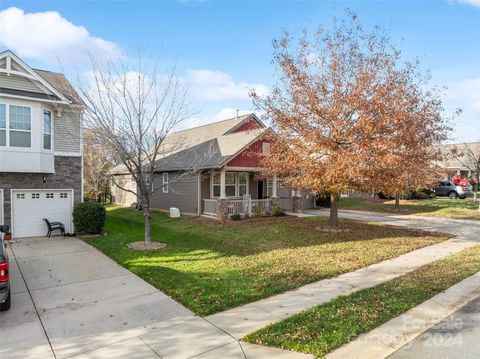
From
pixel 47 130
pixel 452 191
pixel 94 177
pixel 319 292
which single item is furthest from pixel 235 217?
pixel 452 191

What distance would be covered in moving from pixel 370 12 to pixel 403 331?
1176cm

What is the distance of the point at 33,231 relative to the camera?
12.8 metres

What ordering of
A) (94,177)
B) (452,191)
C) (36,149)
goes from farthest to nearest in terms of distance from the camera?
(452,191) → (94,177) → (36,149)

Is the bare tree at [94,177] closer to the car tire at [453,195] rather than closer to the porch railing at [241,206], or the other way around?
the porch railing at [241,206]

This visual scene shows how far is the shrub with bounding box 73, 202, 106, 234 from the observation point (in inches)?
502

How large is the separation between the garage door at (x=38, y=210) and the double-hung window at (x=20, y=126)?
2019mm

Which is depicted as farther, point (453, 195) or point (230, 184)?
point (453, 195)

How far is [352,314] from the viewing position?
533 centimetres

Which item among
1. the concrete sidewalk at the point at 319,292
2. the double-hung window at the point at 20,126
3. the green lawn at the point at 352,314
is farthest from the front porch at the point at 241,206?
the green lawn at the point at 352,314

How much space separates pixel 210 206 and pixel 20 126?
962 centimetres

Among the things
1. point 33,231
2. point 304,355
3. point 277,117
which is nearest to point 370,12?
point 277,117

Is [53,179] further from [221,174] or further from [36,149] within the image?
[221,174]

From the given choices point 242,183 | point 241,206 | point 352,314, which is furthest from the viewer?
point 242,183

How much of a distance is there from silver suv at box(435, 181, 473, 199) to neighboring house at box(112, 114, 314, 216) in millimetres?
17180
